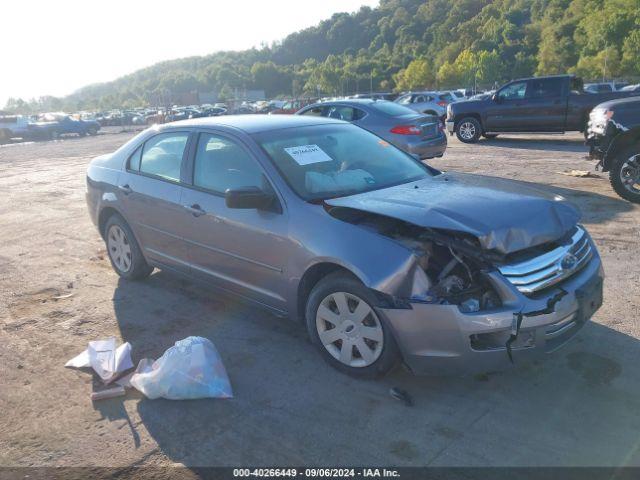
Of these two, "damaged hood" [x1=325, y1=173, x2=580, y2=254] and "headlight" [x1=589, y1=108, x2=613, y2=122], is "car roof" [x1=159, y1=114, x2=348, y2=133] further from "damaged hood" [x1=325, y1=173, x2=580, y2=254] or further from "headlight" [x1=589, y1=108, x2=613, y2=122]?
"headlight" [x1=589, y1=108, x2=613, y2=122]

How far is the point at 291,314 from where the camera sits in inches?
157

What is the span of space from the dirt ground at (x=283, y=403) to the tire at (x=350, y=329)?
0.45 feet

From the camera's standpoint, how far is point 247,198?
3.84m

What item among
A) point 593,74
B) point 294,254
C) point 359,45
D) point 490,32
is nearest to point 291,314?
point 294,254

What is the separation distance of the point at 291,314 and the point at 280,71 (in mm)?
161131

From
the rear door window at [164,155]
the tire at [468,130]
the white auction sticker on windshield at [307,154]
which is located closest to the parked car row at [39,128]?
the tire at [468,130]

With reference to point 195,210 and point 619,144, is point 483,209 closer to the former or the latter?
point 195,210

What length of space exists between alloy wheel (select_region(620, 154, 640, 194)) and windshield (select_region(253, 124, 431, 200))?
4.32m

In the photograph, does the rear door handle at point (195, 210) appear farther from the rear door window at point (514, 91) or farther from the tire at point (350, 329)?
the rear door window at point (514, 91)

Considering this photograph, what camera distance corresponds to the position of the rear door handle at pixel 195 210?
14.7 feet

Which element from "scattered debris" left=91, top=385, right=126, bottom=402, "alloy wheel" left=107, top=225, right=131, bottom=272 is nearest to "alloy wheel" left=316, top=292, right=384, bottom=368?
"scattered debris" left=91, top=385, right=126, bottom=402

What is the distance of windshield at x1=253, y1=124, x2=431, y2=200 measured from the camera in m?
4.07

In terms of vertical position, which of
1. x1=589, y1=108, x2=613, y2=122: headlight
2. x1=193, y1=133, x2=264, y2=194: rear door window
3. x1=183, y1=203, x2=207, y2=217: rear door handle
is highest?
x1=193, y1=133, x2=264, y2=194: rear door window

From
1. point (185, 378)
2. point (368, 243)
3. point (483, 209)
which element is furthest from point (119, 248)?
point (483, 209)
